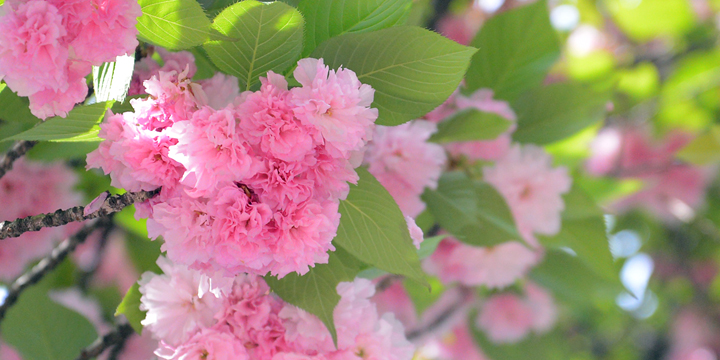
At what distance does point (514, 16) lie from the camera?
763mm

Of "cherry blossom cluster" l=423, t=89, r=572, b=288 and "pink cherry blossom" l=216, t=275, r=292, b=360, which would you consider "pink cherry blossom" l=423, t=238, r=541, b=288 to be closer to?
"cherry blossom cluster" l=423, t=89, r=572, b=288

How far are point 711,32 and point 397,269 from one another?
5.16ft

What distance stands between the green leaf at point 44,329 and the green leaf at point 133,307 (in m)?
0.17

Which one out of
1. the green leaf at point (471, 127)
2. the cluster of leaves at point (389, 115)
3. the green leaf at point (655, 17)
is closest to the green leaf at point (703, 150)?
the cluster of leaves at point (389, 115)

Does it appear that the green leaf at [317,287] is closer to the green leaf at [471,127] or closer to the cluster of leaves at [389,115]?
the cluster of leaves at [389,115]

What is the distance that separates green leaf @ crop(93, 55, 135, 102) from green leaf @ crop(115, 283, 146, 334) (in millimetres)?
189

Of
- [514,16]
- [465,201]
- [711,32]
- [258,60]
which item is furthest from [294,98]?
[711,32]

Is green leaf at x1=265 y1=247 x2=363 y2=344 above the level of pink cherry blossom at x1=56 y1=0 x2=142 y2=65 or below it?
below

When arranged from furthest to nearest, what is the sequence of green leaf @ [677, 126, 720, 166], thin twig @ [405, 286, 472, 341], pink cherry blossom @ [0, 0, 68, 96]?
green leaf @ [677, 126, 720, 166] < thin twig @ [405, 286, 472, 341] < pink cherry blossom @ [0, 0, 68, 96]

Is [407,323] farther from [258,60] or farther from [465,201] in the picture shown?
[258,60]

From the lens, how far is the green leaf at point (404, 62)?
39 cm

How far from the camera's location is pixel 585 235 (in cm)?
77

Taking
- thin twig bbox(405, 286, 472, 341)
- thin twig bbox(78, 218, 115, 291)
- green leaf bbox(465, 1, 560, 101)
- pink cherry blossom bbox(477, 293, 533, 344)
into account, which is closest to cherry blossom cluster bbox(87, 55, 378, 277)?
green leaf bbox(465, 1, 560, 101)

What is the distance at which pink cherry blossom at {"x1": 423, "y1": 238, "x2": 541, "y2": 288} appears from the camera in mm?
833
